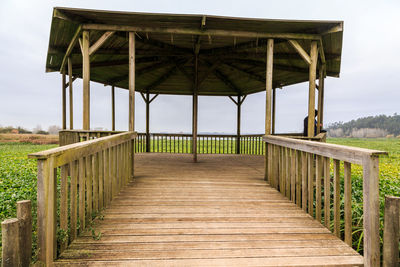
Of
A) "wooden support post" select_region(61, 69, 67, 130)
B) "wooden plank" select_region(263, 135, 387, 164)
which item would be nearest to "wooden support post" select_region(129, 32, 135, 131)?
"wooden plank" select_region(263, 135, 387, 164)

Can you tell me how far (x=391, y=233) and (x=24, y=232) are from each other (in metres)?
2.81

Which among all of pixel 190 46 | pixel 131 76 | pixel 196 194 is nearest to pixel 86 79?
pixel 131 76

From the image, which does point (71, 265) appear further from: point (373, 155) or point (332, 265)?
point (373, 155)

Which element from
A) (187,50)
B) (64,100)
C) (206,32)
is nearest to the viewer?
(206,32)

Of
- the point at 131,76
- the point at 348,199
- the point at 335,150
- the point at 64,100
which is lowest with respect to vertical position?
the point at 348,199

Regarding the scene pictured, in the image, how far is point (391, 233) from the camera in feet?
6.46

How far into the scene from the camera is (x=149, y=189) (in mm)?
3842

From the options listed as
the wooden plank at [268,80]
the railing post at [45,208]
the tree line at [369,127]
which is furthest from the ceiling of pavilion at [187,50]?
the tree line at [369,127]

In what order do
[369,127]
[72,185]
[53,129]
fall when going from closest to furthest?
1. [72,185]
2. [53,129]
3. [369,127]

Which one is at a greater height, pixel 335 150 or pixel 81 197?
pixel 335 150

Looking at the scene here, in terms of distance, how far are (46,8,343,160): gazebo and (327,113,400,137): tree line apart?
50.3m

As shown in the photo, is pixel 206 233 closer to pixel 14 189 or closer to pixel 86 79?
pixel 86 79

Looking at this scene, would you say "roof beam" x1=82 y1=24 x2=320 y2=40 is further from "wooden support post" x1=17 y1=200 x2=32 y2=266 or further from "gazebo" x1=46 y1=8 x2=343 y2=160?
"wooden support post" x1=17 y1=200 x2=32 y2=266

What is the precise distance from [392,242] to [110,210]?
286 cm
